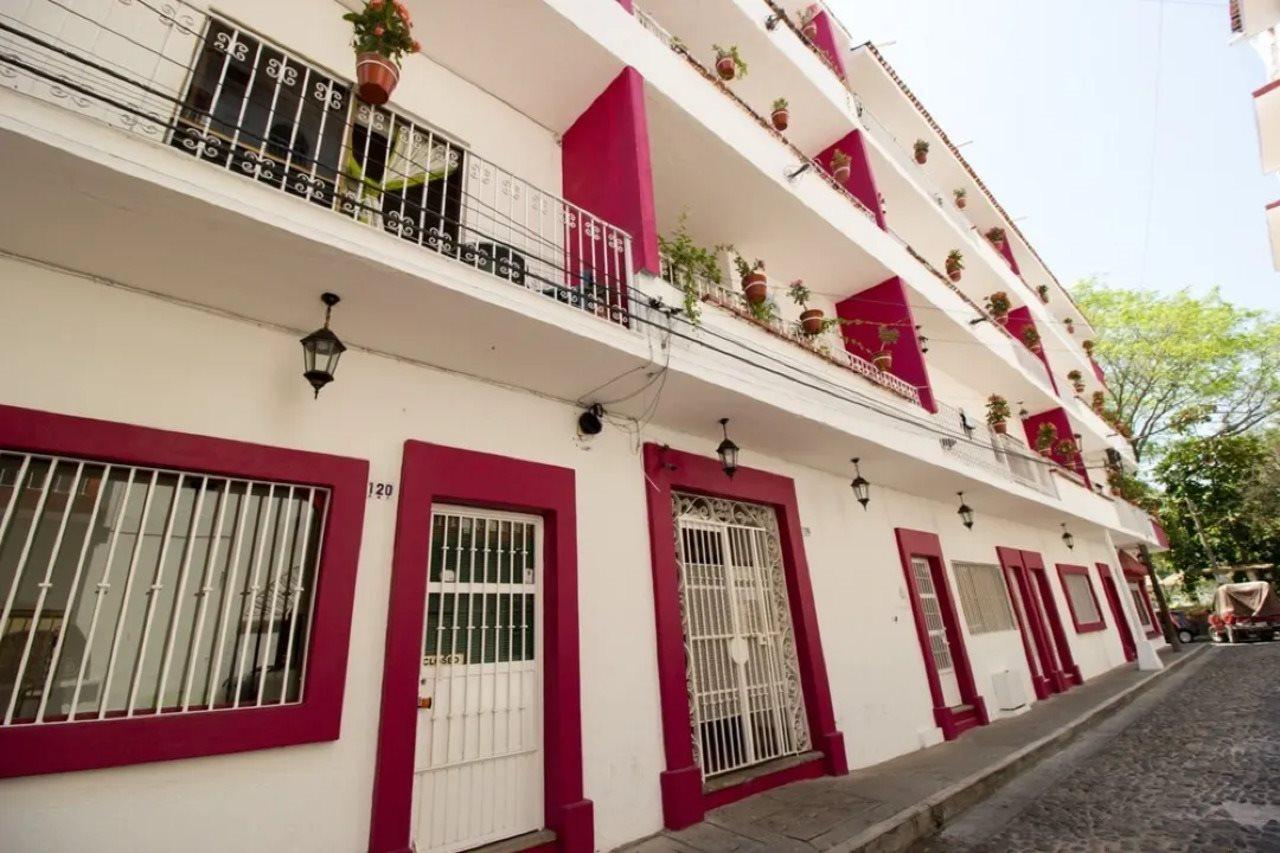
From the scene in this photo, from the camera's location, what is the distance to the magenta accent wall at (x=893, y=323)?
9.26 meters

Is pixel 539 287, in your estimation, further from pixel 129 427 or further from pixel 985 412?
pixel 985 412

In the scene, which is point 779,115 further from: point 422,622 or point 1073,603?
point 1073,603

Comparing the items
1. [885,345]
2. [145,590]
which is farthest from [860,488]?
[145,590]

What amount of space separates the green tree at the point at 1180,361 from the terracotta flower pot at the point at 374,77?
31.7 meters

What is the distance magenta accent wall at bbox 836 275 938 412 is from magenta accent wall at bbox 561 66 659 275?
4.94 metres

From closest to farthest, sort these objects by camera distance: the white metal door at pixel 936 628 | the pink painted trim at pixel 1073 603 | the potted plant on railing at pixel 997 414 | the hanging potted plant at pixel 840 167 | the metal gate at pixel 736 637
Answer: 1. the metal gate at pixel 736 637
2. the white metal door at pixel 936 628
3. the hanging potted plant at pixel 840 167
4. the potted plant on railing at pixel 997 414
5. the pink painted trim at pixel 1073 603

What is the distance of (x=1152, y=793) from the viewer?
5.51 m

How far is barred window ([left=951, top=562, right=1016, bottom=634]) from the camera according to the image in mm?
10430

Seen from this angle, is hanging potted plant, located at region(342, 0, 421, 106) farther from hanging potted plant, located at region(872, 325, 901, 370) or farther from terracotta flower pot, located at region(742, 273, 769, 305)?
hanging potted plant, located at region(872, 325, 901, 370)

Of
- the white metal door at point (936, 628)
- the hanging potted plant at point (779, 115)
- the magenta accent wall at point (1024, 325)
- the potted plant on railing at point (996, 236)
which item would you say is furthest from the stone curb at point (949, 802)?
the potted plant on railing at point (996, 236)

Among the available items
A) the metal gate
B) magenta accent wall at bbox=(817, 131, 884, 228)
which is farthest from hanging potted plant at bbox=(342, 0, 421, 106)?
magenta accent wall at bbox=(817, 131, 884, 228)

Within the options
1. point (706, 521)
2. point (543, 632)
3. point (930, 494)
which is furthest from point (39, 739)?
point (930, 494)

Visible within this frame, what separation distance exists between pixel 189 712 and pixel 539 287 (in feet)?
13.4

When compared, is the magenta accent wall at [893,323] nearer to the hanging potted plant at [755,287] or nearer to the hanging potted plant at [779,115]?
the hanging potted plant at [755,287]
